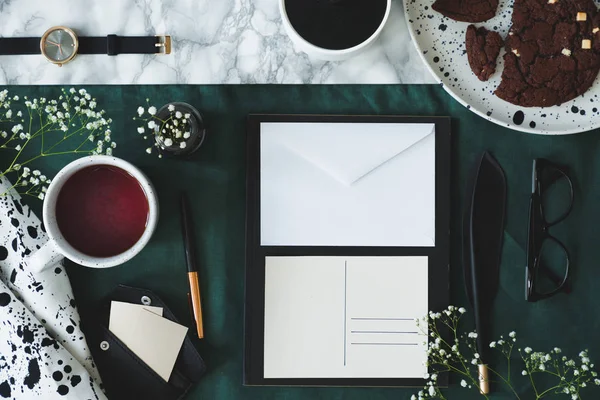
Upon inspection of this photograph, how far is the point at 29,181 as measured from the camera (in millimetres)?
780

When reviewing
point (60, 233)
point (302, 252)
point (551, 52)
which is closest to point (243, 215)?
point (302, 252)

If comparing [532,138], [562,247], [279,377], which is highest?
[532,138]

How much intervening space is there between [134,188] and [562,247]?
572 millimetres

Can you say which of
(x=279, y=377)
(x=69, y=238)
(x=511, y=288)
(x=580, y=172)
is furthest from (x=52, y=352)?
(x=580, y=172)

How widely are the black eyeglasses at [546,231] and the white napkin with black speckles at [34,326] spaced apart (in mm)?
599

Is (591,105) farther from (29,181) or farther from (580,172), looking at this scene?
(29,181)

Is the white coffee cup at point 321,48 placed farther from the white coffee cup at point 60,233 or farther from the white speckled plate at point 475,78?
the white coffee cup at point 60,233

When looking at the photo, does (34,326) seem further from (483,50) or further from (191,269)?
(483,50)

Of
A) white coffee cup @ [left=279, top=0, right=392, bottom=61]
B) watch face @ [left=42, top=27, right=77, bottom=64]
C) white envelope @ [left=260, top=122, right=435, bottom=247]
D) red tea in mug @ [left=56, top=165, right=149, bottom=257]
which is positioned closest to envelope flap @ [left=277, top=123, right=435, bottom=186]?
white envelope @ [left=260, top=122, right=435, bottom=247]

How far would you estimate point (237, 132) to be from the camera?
81 cm

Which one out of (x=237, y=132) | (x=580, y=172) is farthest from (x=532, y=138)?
(x=237, y=132)

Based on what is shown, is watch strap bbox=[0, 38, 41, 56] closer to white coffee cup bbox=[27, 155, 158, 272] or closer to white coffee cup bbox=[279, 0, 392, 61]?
white coffee cup bbox=[27, 155, 158, 272]

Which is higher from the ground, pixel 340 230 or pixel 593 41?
pixel 593 41

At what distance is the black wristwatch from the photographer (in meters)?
0.80
